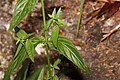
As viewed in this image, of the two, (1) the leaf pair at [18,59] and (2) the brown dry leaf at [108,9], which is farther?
(2) the brown dry leaf at [108,9]

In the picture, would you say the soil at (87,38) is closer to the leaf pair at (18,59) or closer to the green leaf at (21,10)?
the leaf pair at (18,59)

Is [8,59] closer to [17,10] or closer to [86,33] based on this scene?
[86,33]

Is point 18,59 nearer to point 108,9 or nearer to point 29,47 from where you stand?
point 29,47

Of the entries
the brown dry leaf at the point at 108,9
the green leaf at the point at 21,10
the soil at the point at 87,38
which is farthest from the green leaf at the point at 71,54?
the brown dry leaf at the point at 108,9

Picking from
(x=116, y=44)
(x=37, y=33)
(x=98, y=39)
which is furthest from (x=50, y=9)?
(x=116, y=44)

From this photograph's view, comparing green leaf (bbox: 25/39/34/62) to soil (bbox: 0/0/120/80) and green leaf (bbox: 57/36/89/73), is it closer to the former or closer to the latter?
green leaf (bbox: 57/36/89/73)

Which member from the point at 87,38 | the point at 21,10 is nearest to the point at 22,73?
the point at 87,38
